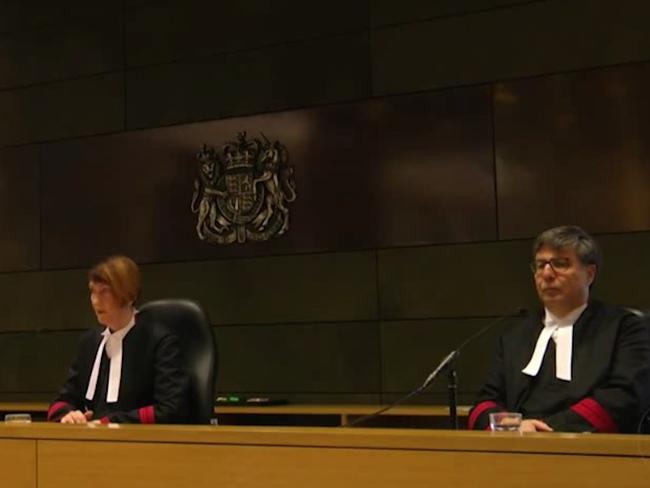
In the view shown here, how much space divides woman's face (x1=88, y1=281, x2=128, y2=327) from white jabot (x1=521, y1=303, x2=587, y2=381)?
5.35 ft

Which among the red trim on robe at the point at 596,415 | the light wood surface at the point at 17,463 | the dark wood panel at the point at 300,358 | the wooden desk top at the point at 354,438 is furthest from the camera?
the dark wood panel at the point at 300,358

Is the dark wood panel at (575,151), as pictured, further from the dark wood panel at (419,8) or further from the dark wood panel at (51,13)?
the dark wood panel at (51,13)

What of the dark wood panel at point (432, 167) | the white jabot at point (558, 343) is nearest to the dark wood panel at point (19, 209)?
the dark wood panel at point (432, 167)

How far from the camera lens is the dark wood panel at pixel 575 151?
4.67m

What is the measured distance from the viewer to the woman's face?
13.3ft

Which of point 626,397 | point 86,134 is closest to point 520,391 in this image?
point 626,397

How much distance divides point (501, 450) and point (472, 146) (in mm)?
3053

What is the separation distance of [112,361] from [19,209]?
2.70m

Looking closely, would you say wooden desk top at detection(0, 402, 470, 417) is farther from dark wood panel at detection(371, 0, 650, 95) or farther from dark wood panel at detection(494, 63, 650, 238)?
dark wood panel at detection(371, 0, 650, 95)

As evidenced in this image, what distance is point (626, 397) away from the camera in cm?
324

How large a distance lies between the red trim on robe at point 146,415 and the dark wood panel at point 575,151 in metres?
2.05

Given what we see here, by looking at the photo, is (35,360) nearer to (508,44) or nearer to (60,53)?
(60,53)

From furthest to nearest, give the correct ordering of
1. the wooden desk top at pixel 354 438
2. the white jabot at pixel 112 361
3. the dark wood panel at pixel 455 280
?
the dark wood panel at pixel 455 280 → the white jabot at pixel 112 361 → the wooden desk top at pixel 354 438

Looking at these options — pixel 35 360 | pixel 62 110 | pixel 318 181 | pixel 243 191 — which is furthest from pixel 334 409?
pixel 62 110
